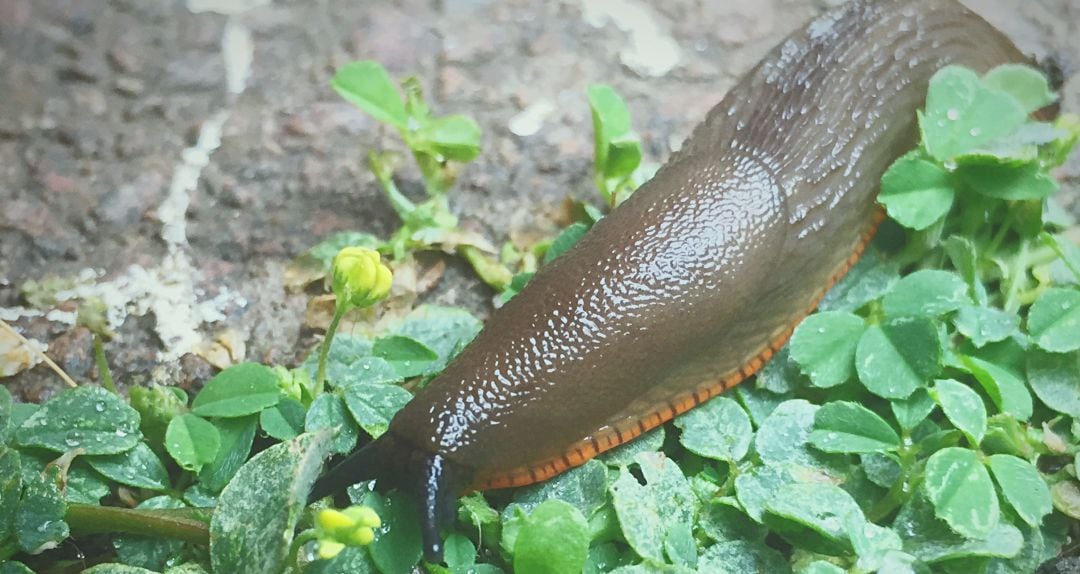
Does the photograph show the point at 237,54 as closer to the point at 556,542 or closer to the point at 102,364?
the point at 102,364

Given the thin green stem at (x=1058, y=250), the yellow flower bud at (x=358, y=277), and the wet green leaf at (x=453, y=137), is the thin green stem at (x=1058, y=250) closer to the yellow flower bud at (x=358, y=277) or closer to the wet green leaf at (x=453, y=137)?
the wet green leaf at (x=453, y=137)

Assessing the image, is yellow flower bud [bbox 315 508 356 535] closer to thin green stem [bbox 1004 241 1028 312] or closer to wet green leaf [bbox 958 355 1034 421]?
wet green leaf [bbox 958 355 1034 421]

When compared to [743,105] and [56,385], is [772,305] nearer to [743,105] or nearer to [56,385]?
[743,105]

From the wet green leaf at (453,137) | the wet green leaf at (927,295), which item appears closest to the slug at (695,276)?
the wet green leaf at (927,295)

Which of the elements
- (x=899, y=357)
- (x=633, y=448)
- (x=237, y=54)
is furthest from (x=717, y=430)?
(x=237, y=54)

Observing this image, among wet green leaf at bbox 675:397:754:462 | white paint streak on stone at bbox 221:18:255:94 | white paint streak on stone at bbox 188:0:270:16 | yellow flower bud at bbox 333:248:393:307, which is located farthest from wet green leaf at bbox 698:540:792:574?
white paint streak on stone at bbox 188:0:270:16

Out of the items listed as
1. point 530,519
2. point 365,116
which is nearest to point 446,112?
point 365,116
